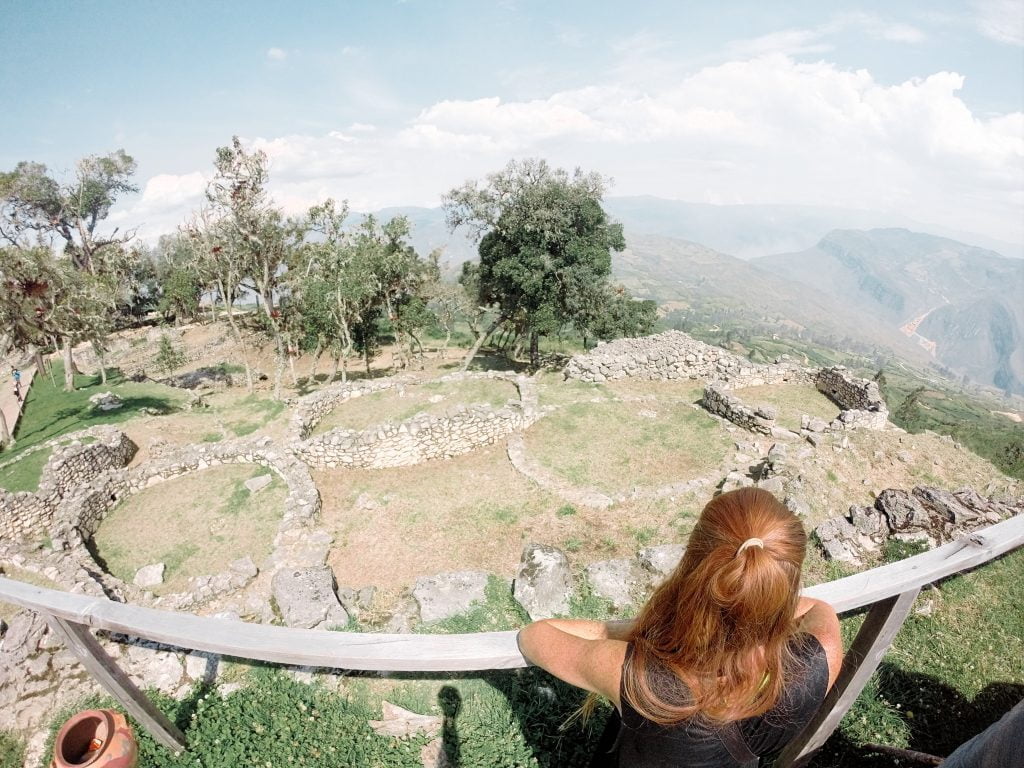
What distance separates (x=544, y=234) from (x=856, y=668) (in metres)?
22.8

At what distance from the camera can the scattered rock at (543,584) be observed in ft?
22.5

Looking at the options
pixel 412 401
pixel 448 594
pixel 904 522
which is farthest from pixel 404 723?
pixel 412 401

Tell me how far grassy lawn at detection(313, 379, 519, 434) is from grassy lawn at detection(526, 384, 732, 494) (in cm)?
342

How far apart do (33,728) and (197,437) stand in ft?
49.8

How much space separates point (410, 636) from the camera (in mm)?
2857

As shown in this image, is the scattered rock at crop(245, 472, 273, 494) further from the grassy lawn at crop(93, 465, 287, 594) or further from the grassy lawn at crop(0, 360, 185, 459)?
the grassy lawn at crop(0, 360, 185, 459)

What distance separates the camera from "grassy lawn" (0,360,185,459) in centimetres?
1933

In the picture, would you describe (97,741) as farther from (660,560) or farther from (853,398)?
(853,398)

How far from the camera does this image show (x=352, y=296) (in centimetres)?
2280

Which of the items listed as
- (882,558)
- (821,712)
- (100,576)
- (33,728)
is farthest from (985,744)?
(100,576)

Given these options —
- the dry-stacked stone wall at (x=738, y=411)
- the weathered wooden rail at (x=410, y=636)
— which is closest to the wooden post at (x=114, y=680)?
the weathered wooden rail at (x=410, y=636)

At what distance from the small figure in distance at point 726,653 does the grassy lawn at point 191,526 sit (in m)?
10.3

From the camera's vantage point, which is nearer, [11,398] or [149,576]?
[149,576]

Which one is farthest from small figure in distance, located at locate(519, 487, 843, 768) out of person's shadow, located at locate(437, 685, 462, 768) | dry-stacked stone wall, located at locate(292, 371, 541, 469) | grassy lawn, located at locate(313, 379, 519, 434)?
grassy lawn, located at locate(313, 379, 519, 434)
